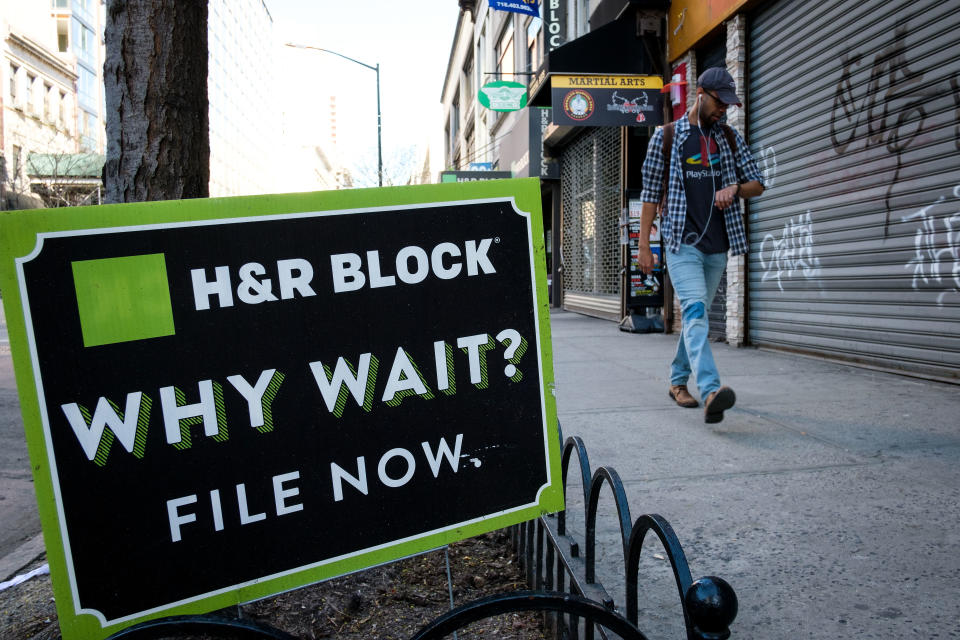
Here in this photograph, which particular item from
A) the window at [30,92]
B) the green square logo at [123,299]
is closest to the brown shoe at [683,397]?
the green square logo at [123,299]

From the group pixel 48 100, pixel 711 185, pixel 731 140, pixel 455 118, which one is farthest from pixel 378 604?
pixel 48 100

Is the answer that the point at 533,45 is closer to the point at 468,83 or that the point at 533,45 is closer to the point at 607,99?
the point at 607,99

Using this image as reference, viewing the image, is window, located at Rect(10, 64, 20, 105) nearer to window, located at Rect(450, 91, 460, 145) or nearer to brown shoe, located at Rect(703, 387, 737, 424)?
window, located at Rect(450, 91, 460, 145)

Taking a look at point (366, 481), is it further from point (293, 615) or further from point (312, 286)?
point (293, 615)

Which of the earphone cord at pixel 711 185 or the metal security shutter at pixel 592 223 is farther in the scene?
the metal security shutter at pixel 592 223

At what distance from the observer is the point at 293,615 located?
2172 mm

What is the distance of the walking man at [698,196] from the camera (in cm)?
412

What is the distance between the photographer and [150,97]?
238cm

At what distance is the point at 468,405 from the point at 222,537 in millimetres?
650

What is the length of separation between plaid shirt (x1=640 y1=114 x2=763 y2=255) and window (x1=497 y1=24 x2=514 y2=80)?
17.9 metres

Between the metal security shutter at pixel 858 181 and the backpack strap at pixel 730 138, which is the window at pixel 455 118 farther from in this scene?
the backpack strap at pixel 730 138

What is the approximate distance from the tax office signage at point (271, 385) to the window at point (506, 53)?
20.7 meters

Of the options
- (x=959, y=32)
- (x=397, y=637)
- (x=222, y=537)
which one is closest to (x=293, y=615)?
(x=397, y=637)

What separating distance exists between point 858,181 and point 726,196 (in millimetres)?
2578
